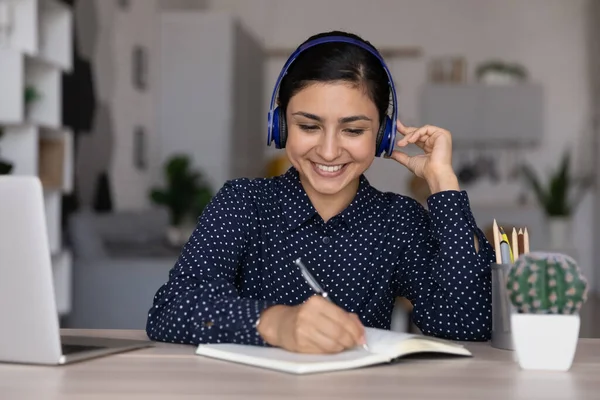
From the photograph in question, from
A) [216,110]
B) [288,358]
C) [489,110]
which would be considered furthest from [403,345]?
[489,110]

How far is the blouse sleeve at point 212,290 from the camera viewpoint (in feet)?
4.67

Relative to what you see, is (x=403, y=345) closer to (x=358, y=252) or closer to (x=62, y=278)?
(x=358, y=252)

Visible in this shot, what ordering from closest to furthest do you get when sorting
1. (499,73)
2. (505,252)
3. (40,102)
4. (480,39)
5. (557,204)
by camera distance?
(505,252) < (40,102) < (557,204) < (499,73) < (480,39)

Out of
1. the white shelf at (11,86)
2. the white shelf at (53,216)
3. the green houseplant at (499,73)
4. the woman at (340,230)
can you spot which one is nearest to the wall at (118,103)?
the white shelf at (53,216)

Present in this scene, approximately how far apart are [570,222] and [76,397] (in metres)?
7.58

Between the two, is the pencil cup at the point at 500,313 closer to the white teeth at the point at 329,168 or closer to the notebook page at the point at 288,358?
the notebook page at the point at 288,358

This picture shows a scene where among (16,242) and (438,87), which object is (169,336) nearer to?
(16,242)

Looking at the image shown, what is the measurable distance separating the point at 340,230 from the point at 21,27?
2652mm

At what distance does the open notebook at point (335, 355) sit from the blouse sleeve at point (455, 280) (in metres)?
0.26

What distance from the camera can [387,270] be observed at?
5.97ft

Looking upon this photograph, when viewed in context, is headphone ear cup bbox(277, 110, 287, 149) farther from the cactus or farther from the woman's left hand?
the cactus

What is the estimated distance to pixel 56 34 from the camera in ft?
14.8

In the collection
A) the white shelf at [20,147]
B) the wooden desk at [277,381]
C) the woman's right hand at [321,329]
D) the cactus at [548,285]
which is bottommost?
the wooden desk at [277,381]

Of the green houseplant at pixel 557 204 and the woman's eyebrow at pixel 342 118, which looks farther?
the green houseplant at pixel 557 204
